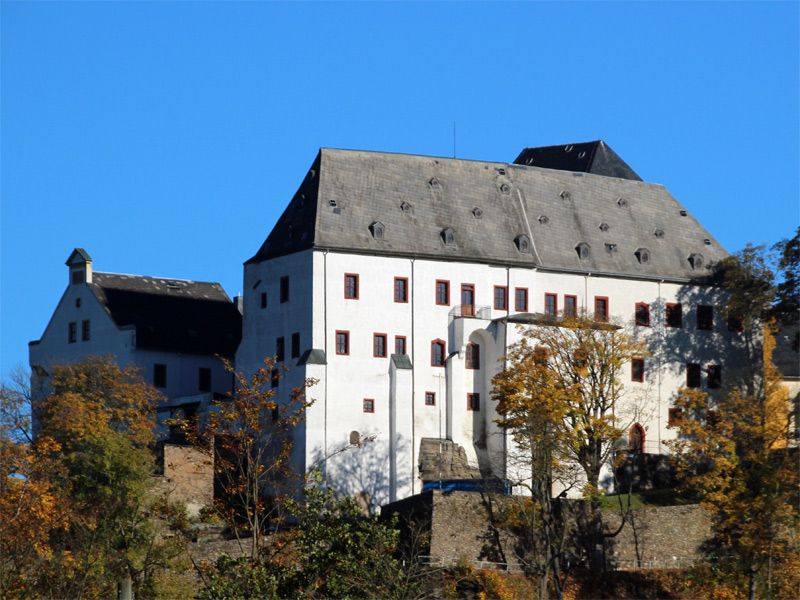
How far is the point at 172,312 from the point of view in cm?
11631

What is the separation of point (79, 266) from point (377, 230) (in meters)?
18.2

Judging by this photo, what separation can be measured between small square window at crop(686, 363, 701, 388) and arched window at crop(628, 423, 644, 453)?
13.6 ft

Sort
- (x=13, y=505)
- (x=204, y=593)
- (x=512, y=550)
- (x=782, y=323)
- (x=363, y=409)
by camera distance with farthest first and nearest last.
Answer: (x=782, y=323), (x=363, y=409), (x=512, y=550), (x=13, y=505), (x=204, y=593)

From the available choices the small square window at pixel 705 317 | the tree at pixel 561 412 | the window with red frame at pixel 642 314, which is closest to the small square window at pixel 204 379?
the tree at pixel 561 412

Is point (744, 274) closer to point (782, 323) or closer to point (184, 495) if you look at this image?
point (782, 323)

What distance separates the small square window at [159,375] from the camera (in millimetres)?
112312

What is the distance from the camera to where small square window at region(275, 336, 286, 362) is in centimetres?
10556

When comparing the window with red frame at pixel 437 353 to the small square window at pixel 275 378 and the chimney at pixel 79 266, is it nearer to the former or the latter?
the small square window at pixel 275 378

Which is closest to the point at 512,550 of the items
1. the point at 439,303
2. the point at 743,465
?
the point at 743,465

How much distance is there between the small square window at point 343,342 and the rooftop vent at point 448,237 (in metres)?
7.56

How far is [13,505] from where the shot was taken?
7125 centimetres

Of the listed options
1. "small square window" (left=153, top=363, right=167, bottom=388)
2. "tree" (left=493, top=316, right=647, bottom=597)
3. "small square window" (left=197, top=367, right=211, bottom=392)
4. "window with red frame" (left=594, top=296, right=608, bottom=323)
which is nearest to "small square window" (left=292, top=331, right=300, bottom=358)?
"tree" (left=493, top=316, right=647, bottom=597)

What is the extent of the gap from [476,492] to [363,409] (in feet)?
39.5

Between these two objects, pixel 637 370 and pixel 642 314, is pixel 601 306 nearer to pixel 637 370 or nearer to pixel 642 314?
pixel 642 314
